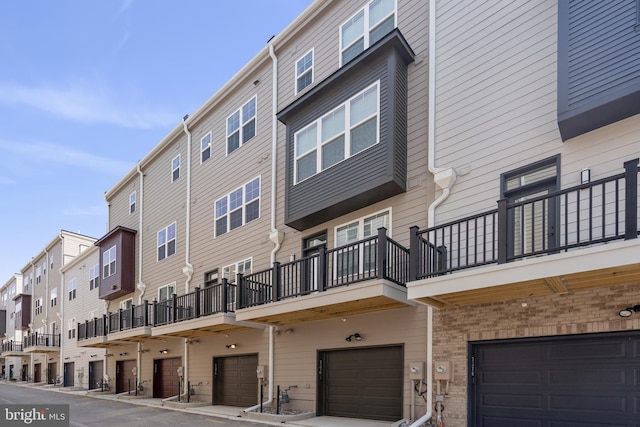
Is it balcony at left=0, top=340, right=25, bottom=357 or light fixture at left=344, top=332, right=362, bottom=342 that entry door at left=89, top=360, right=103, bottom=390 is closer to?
balcony at left=0, top=340, right=25, bottom=357

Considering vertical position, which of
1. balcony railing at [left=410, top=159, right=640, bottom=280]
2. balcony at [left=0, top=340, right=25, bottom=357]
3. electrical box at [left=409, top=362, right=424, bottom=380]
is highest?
balcony railing at [left=410, top=159, right=640, bottom=280]

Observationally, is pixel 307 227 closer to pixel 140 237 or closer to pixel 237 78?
pixel 237 78

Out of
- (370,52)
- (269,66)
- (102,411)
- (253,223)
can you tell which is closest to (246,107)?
(269,66)

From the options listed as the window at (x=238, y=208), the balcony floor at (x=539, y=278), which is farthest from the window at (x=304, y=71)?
the balcony floor at (x=539, y=278)

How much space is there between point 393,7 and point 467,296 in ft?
24.0

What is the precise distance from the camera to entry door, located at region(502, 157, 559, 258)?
7233 millimetres

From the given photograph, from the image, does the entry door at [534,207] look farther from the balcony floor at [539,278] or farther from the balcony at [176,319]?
the balcony at [176,319]

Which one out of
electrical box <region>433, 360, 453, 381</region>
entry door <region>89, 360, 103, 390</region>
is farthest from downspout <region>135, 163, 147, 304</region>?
electrical box <region>433, 360, 453, 381</region>

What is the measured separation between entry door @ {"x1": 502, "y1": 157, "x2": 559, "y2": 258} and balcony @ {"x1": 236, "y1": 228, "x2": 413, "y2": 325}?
230 centimetres

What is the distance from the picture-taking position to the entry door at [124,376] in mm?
21875

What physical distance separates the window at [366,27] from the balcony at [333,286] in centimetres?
513

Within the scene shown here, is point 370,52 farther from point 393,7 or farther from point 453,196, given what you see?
point 453,196

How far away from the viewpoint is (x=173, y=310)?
1561cm

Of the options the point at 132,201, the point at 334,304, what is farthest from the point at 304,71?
the point at 132,201
